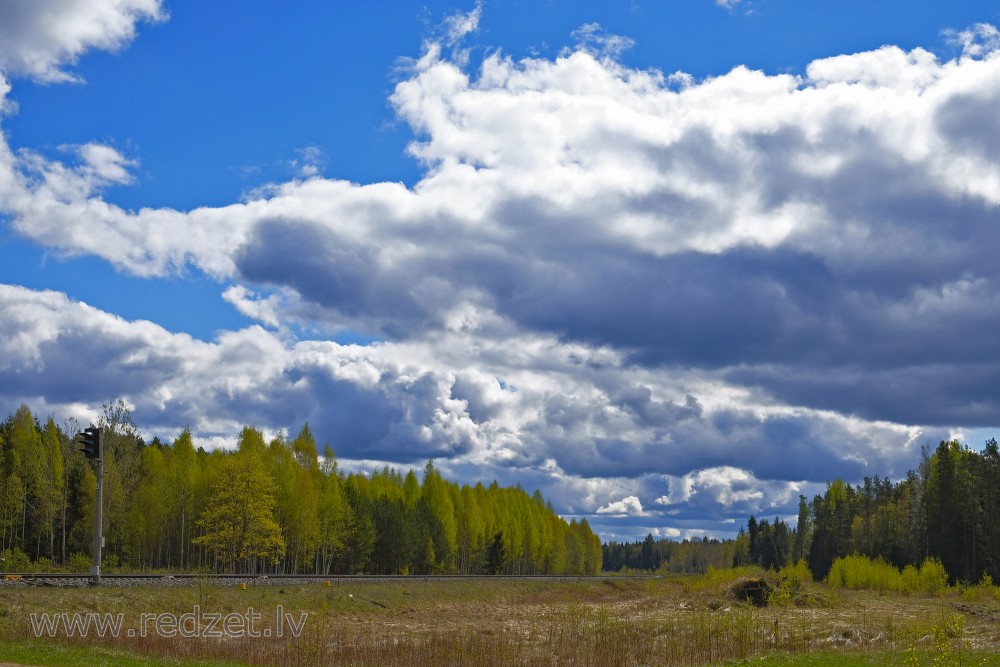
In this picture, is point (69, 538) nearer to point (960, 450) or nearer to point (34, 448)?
point (34, 448)

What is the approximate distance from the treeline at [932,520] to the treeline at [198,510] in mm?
48211

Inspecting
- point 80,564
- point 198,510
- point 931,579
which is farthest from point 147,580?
point 931,579

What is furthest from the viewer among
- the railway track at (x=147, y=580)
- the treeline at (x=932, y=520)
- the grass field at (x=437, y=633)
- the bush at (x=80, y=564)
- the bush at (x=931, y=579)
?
the treeline at (x=932, y=520)

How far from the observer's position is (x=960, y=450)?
12281 cm

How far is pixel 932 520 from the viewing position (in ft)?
347

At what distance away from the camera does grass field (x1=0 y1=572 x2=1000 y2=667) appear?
3100cm

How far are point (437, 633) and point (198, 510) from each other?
174ft

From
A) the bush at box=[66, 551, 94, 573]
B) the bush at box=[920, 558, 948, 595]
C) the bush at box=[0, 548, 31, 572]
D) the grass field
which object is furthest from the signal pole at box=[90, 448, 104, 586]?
the bush at box=[920, 558, 948, 595]

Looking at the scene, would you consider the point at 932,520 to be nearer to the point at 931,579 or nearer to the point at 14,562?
the point at 931,579

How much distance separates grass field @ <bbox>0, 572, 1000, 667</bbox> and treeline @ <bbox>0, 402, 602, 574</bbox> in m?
20.5

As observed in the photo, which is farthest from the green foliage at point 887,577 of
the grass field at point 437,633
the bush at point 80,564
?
the bush at point 80,564

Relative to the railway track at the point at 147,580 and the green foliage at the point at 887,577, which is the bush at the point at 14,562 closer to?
the railway track at the point at 147,580

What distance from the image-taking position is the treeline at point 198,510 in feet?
254

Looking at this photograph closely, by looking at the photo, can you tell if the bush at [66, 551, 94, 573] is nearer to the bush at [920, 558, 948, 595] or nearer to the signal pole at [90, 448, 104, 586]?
the signal pole at [90, 448, 104, 586]
